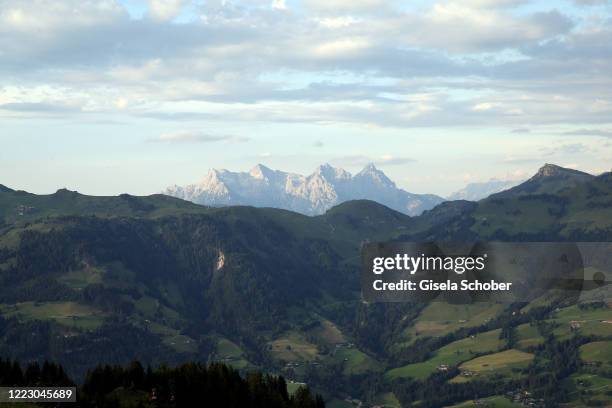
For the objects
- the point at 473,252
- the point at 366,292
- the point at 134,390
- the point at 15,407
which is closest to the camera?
the point at 15,407

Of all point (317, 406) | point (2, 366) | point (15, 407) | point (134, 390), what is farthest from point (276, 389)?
point (15, 407)

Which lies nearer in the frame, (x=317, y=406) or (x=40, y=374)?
(x=40, y=374)

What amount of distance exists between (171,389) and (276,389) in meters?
27.7

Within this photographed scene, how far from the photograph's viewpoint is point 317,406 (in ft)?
511

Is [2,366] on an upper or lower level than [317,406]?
upper

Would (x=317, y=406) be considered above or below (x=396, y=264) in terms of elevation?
below

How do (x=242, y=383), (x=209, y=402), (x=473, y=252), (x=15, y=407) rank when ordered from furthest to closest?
1. (x=473, y=252)
2. (x=242, y=383)
3. (x=209, y=402)
4. (x=15, y=407)

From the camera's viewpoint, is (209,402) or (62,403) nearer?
(62,403)

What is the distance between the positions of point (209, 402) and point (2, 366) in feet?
129

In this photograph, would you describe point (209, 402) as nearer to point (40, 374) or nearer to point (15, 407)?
point (40, 374)

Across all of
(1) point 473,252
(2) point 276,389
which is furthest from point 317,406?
(1) point 473,252

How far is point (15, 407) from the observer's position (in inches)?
3661

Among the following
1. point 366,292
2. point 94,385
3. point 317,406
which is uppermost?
point 366,292

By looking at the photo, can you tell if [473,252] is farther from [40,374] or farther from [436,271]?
[40,374]
